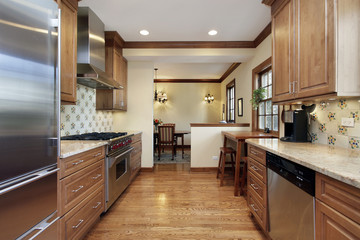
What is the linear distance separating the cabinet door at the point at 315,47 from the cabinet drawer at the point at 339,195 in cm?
70

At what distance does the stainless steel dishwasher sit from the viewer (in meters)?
1.03

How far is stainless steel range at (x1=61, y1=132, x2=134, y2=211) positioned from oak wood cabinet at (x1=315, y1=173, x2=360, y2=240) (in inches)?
79.2

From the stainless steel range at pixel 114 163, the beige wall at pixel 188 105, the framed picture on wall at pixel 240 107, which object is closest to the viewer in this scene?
the stainless steel range at pixel 114 163

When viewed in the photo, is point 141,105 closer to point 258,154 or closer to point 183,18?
point 183,18

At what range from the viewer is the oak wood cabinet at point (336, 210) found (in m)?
0.75

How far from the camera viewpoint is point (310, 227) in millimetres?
1011

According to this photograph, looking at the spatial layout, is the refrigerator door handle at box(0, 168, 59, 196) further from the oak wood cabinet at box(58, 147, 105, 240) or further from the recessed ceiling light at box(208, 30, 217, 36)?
the recessed ceiling light at box(208, 30, 217, 36)

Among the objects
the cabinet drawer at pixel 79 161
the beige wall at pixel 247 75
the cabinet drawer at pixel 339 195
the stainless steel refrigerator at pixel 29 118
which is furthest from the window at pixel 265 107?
the stainless steel refrigerator at pixel 29 118

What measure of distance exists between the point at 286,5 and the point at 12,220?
274 centimetres

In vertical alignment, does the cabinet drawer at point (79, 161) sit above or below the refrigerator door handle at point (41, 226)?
above

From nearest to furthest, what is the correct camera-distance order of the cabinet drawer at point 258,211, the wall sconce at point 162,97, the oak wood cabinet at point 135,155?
the cabinet drawer at point 258,211 → the oak wood cabinet at point 135,155 → the wall sconce at point 162,97

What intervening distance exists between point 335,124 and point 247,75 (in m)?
2.43

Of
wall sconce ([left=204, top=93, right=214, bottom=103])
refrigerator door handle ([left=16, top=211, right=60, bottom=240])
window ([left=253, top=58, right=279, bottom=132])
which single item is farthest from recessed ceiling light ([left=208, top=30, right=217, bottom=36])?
wall sconce ([left=204, top=93, right=214, bottom=103])

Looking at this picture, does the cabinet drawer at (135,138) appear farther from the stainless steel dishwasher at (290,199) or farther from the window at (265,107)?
the window at (265,107)
